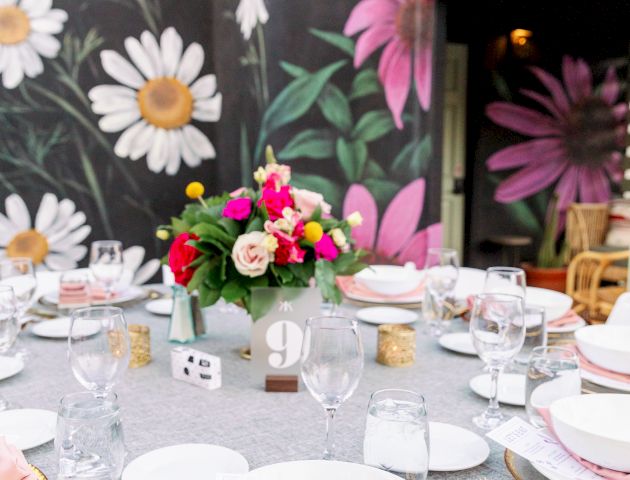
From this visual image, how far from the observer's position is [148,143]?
3.36 meters

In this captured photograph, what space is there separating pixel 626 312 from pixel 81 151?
2696 mm

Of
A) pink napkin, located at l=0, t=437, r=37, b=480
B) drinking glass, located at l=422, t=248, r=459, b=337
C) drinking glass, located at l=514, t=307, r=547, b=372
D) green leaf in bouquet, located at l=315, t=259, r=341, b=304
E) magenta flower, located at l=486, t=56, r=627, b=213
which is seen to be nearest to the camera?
pink napkin, located at l=0, t=437, r=37, b=480

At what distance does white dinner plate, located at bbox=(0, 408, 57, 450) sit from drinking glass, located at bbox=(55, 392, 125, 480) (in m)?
0.22

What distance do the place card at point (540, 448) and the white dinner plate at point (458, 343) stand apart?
49cm

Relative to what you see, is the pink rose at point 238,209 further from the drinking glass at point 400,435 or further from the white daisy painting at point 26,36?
the white daisy painting at point 26,36

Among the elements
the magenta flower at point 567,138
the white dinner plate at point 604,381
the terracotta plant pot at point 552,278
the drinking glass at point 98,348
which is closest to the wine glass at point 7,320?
the drinking glass at point 98,348

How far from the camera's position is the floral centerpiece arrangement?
122 cm

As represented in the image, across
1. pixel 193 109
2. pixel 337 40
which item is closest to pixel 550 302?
pixel 337 40

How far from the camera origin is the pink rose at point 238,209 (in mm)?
1271

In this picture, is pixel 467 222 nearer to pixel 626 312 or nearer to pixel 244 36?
pixel 244 36

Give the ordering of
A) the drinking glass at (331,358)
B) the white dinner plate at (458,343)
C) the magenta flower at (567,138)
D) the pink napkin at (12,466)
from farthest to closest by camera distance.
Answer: the magenta flower at (567,138), the white dinner plate at (458,343), the drinking glass at (331,358), the pink napkin at (12,466)

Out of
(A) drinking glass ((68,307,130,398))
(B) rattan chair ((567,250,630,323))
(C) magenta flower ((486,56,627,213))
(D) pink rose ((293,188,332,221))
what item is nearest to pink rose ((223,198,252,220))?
(D) pink rose ((293,188,332,221))

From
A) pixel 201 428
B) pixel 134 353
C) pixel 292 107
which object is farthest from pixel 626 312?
pixel 292 107

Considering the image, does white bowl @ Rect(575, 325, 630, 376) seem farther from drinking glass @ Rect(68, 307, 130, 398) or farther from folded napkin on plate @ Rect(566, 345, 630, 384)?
drinking glass @ Rect(68, 307, 130, 398)
